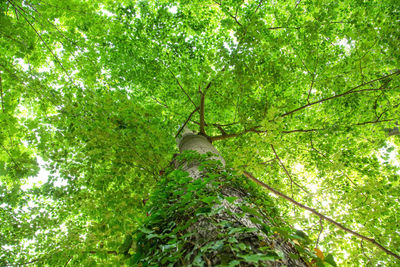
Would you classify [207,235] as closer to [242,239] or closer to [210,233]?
[210,233]

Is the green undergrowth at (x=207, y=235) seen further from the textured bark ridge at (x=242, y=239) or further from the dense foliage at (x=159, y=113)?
the dense foliage at (x=159, y=113)

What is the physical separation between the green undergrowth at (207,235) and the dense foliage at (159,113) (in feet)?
0.78

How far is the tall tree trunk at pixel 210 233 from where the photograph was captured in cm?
101

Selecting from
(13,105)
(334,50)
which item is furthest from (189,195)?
(334,50)

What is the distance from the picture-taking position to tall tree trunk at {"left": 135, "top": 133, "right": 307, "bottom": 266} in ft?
3.33

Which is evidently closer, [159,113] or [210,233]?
[210,233]

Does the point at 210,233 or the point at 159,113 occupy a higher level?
the point at 159,113

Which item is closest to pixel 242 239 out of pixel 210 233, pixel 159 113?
pixel 210 233

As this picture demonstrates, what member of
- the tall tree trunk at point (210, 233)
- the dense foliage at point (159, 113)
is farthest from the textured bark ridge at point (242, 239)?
the dense foliage at point (159, 113)

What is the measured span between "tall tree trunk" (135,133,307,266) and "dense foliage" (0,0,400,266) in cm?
27

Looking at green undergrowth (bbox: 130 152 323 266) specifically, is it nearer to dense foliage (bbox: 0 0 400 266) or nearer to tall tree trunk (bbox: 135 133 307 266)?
tall tree trunk (bbox: 135 133 307 266)

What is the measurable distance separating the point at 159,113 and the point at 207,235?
2.49 meters

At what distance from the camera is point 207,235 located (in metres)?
1.22

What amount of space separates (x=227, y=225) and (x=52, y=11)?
14.8ft
